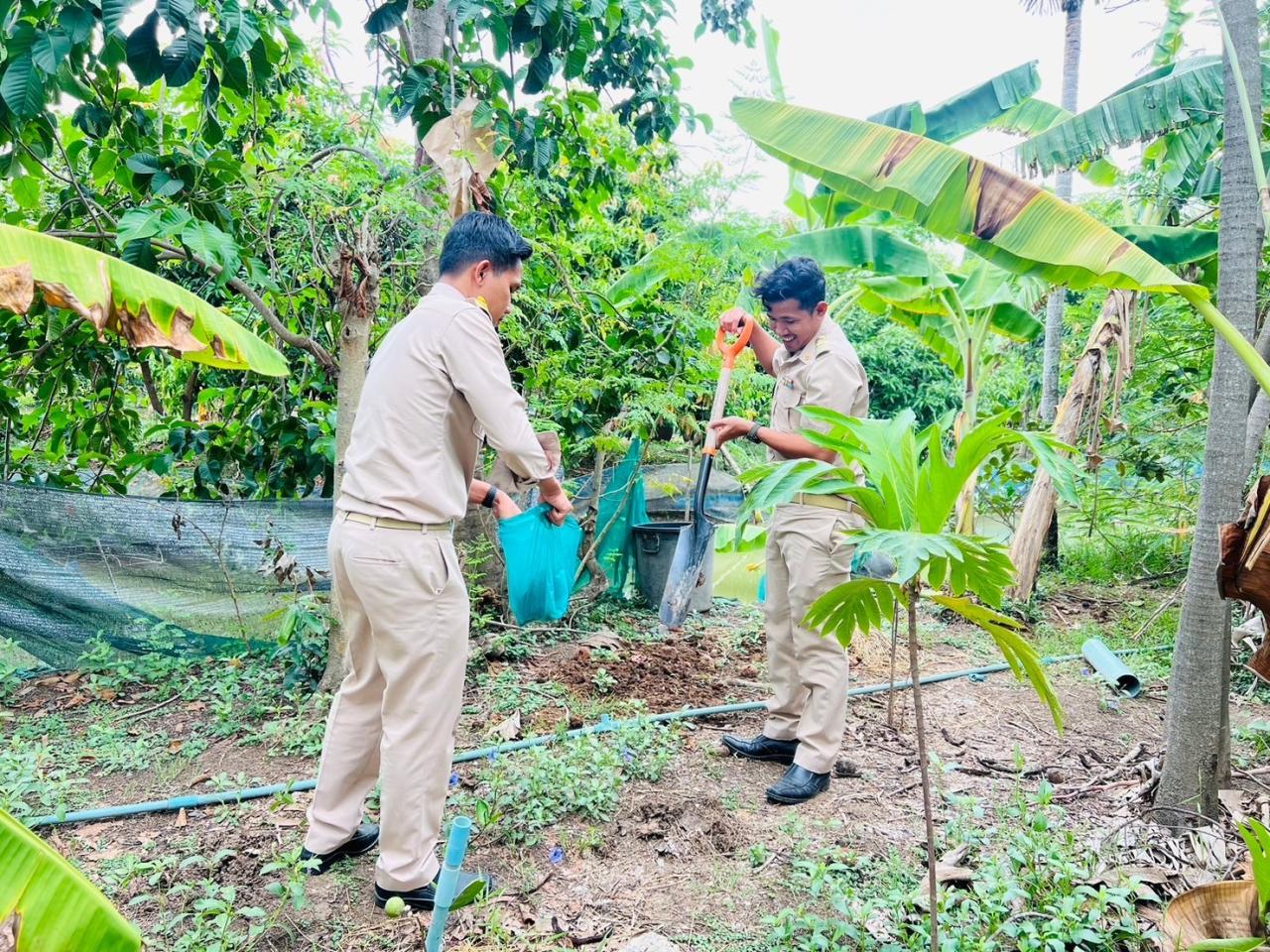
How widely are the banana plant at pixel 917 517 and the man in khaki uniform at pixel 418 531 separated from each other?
866mm

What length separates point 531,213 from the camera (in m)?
4.86

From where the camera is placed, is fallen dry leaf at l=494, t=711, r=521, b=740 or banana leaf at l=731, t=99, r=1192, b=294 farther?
fallen dry leaf at l=494, t=711, r=521, b=740

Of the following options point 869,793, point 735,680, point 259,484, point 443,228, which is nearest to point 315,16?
point 443,228

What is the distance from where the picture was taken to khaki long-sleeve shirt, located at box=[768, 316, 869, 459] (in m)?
3.07

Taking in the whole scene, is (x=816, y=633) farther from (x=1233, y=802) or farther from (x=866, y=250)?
(x=866, y=250)

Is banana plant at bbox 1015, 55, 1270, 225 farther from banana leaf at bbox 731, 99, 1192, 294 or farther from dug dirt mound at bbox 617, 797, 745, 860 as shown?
dug dirt mound at bbox 617, 797, 745, 860

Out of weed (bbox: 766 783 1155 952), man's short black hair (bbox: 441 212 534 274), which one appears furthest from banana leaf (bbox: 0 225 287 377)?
weed (bbox: 766 783 1155 952)

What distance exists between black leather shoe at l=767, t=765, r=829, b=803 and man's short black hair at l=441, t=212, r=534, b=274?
2.14 metres

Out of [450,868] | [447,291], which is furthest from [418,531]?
[450,868]

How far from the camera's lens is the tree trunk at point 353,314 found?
3514 mm

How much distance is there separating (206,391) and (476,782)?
10.9ft

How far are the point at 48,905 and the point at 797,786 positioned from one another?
2479mm

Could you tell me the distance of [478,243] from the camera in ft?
8.10

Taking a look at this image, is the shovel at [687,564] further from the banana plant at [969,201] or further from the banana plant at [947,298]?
the banana plant at [947,298]
